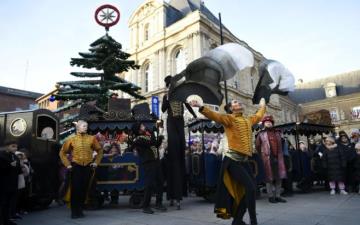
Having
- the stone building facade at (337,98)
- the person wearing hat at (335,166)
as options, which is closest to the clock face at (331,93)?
the stone building facade at (337,98)

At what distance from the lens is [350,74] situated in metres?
56.4

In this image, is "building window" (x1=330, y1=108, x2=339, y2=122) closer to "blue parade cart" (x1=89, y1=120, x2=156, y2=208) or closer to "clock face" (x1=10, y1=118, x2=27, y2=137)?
"blue parade cart" (x1=89, y1=120, x2=156, y2=208)

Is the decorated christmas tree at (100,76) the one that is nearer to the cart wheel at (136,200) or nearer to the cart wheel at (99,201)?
the cart wheel at (99,201)

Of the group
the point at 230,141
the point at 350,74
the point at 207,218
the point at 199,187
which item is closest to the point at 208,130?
the point at 199,187

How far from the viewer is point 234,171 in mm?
4379

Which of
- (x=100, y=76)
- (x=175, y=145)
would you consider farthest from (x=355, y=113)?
(x=175, y=145)

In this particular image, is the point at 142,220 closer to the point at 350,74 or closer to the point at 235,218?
the point at 235,218

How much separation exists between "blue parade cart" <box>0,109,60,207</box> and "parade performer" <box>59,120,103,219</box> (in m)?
1.54

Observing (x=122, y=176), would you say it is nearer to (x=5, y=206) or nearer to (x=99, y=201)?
(x=99, y=201)

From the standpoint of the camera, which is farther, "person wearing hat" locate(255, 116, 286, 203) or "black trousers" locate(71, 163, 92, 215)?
"person wearing hat" locate(255, 116, 286, 203)

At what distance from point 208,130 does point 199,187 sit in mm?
2043

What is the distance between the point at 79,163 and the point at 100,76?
9019mm

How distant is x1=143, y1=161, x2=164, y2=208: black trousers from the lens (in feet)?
21.3

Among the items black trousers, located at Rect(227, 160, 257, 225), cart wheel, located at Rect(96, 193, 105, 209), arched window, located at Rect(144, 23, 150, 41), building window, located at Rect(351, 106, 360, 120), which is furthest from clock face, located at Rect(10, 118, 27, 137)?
building window, located at Rect(351, 106, 360, 120)
